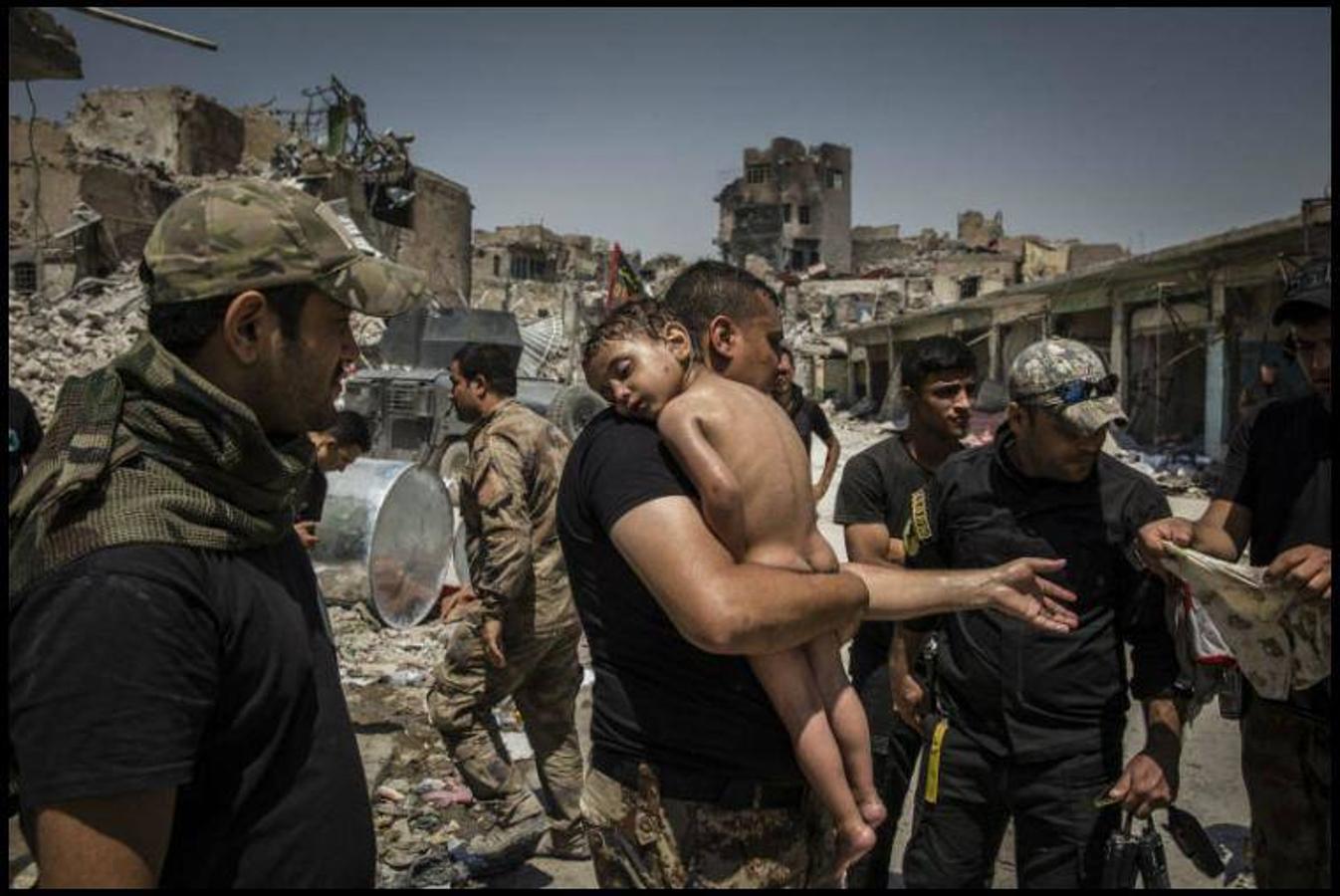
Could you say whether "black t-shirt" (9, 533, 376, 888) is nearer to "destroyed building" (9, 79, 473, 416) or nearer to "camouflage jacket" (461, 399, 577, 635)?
"camouflage jacket" (461, 399, 577, 635)

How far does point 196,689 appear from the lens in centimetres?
108

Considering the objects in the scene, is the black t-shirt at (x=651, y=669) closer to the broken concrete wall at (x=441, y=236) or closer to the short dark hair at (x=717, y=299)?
the short dark hair at (x=717, y=299)

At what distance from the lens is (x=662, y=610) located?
5.65ft

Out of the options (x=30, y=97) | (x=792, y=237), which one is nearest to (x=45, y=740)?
(x=30, y=97)

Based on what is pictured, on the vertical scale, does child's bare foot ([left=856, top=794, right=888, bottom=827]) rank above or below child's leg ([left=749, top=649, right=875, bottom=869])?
below

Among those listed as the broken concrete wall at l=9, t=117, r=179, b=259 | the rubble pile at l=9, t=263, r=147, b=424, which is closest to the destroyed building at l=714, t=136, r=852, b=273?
the broken concrete wall at l=9, t=117, r=179, b=259

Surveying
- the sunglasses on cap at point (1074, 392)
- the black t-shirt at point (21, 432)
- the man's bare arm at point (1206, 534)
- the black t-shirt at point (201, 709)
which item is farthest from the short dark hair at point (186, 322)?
the black t-shirt at point (21, 432)

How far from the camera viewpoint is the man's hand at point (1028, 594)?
2154mm

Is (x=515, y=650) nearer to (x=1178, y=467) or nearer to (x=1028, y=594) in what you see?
(x=1028, y=594)

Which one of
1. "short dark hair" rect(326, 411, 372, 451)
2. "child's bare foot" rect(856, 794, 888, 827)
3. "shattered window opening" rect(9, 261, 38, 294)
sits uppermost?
"shattered window opening" rect(9, 261, 38, 294)

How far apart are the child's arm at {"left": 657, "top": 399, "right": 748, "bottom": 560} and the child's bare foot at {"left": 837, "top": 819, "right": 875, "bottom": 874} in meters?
0.59

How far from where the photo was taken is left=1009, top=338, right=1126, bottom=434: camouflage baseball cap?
2.46 m

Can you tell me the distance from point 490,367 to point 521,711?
1.61 metres

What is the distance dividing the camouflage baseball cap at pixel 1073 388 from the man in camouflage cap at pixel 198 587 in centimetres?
187
